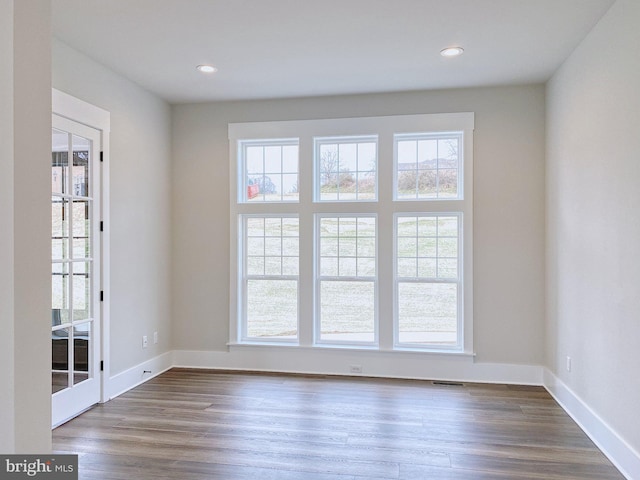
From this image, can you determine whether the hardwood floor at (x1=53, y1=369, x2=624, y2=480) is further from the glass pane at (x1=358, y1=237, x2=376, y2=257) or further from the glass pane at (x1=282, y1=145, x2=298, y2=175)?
the glass pane at (x1=282, y1=145, x2=298, y2=175)

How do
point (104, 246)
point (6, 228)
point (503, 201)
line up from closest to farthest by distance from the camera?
point (6, 228), point (104, 246), point (503, 201)

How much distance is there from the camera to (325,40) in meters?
3.36

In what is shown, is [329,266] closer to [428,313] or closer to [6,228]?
[428,313]

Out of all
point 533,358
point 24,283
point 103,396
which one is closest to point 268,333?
point 103,396

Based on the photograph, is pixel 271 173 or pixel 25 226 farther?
pixel 271 173

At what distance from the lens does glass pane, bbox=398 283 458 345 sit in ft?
15.0

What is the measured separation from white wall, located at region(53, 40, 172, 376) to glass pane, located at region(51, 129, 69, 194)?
1.17ft

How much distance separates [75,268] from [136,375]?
1318 mm

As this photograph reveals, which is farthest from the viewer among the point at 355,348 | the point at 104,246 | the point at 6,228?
the point at 355,348

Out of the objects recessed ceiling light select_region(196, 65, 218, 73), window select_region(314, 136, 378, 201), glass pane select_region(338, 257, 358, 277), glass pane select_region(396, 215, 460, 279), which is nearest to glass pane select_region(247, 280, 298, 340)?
glass pane select_region(338, 257, 358, 277)

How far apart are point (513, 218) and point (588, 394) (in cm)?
175

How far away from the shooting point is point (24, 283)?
1.41m

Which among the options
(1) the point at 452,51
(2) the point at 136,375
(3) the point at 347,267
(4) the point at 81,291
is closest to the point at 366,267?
(3) the point at 347,267

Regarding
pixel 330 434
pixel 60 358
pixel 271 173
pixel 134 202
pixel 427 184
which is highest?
pixel 271 173
